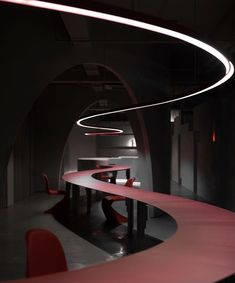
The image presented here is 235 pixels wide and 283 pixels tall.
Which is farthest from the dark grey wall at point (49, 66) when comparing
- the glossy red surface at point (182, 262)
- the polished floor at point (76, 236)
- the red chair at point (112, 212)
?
the glossy red surface at point (182, 262)

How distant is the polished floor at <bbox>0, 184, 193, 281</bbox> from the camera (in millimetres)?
5547

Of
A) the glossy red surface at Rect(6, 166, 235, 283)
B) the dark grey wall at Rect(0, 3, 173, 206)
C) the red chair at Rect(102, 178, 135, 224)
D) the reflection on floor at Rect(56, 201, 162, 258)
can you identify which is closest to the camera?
the glossy red surface at Rect(6, 166, 235, 283)

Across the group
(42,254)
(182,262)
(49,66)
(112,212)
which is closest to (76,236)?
(112,212)

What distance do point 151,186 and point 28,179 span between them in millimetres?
4979

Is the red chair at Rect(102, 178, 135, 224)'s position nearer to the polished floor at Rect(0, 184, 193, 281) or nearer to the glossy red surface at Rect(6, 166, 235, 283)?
the polished floor at Rect(0, 184, 193, 281)

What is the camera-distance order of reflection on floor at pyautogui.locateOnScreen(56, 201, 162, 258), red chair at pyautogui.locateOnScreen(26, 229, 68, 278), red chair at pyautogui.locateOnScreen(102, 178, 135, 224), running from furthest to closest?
red chair at pyautogui.locateOnScreen(102, 178, 135, 224), reflection on floor at pyautogui.locateOnScreen(56, 201, 162, 258), red chair at pyautogui.locateOnScreen(26, 229, 68, 278)

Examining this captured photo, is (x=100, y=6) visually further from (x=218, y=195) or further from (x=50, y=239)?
(x=218, y=195)

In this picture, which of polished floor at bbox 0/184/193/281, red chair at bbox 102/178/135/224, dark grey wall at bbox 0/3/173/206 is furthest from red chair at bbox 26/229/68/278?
red chair at bbox 102/178/135/224

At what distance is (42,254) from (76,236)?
4.13 meters

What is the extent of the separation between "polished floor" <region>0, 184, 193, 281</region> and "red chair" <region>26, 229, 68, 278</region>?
196 centimetres

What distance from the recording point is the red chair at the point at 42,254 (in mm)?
2986

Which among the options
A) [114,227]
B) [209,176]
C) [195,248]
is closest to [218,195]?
[209,176]

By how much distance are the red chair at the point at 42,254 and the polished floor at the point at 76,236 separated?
6.42 feet

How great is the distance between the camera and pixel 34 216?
29.7 feet
